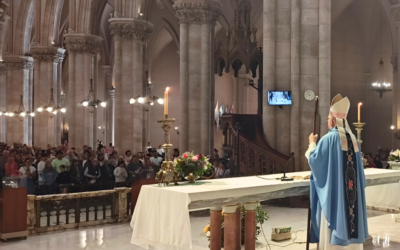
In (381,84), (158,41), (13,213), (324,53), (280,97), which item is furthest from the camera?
(158,41)

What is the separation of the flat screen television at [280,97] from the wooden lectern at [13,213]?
6106mm

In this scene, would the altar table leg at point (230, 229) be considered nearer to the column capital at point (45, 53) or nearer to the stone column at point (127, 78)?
the stone column at point (127, 78)

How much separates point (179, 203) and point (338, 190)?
193cm

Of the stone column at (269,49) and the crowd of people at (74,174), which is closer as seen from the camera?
the stone column at (269,49)

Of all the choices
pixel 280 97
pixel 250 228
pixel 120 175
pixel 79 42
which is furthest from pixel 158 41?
pixel 250 228

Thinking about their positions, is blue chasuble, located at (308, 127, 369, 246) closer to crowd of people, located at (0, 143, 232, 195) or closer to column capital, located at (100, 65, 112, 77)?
crowd of people, located at (0, 143, 232, 195)

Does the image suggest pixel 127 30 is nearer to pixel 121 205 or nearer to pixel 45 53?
pixel 45 53

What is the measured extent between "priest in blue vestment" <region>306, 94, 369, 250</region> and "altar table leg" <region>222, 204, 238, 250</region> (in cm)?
100

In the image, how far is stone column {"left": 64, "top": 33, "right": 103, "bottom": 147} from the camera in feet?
75.2

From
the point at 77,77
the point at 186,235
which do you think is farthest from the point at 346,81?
the point at 186,235

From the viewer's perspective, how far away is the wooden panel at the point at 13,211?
8195mm

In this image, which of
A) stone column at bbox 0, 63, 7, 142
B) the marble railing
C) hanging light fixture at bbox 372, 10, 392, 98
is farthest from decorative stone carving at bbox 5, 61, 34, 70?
the marble railing

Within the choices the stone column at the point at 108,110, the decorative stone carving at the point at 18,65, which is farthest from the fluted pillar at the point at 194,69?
the stone column at the point at 108,110

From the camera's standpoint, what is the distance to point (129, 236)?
27.7ft
